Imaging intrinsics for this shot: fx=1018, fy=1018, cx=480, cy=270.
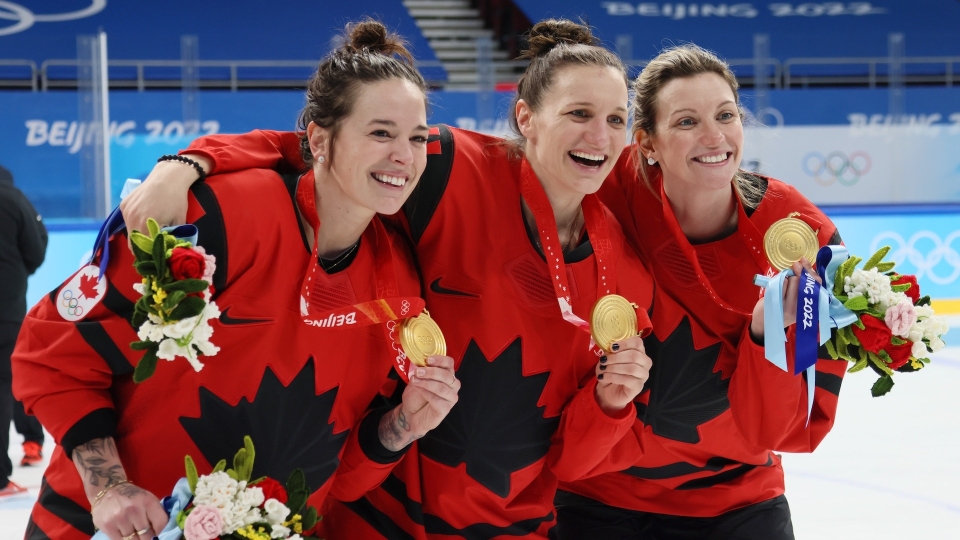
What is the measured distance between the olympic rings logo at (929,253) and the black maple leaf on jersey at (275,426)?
269 inches

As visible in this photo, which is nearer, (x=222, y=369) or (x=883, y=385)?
(x=222, y=369)

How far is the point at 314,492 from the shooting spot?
2322 mm

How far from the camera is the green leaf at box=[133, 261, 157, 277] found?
1.86m

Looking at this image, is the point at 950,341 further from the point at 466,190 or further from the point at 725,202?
the point at 466,190

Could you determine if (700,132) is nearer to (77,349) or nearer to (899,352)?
(899,352)

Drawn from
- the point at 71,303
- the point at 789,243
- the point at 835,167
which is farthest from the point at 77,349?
the point at 835,167

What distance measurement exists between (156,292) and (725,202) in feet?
Answer: 5.09

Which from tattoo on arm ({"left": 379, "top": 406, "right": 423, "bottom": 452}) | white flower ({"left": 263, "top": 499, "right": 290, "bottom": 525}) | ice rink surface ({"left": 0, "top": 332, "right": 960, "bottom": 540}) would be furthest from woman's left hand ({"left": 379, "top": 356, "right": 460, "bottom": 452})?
ice rink surface ({"left": 0, "top": 332, "right": 960, "bottom": 540})

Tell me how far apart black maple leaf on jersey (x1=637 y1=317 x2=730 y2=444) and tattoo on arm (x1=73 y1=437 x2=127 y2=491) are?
1.31 m

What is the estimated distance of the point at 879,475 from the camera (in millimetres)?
5102

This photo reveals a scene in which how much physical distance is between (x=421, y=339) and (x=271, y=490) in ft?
1.55

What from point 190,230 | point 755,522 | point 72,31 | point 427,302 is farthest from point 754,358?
point 72,31

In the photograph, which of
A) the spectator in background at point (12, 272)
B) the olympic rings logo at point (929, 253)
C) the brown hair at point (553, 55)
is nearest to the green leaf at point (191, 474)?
the brown hair at point (553, 55)

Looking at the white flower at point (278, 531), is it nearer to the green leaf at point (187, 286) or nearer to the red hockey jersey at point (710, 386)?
the green leaf at point (187, 286)
